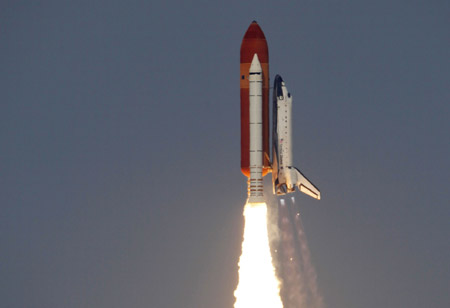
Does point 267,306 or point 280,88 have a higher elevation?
point 280,88

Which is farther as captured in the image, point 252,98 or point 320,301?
point 320,301

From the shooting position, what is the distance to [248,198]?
100 m

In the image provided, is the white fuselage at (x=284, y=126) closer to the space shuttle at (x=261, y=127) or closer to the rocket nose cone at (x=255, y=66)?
the space shuttle at (x=261, y=127)

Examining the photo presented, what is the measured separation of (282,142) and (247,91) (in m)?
2.46

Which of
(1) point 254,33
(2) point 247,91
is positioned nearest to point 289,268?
(2) point 247,91

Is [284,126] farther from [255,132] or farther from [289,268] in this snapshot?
[289,268]

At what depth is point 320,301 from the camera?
10644cm

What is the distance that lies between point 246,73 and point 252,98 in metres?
1.66

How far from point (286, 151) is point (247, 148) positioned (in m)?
1.55

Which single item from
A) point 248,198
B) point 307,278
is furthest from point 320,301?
point 248,198

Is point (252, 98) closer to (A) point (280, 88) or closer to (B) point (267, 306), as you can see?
(A) point (280, 88)

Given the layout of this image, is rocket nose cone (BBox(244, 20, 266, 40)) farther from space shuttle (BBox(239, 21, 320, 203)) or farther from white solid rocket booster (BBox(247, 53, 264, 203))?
white solid rocket booster (BBox(247, 53, 264, 203))

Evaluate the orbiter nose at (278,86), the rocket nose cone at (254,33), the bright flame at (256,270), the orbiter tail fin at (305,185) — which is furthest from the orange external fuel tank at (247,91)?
the bright flame at (256,270)

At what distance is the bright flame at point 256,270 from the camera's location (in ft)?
332
